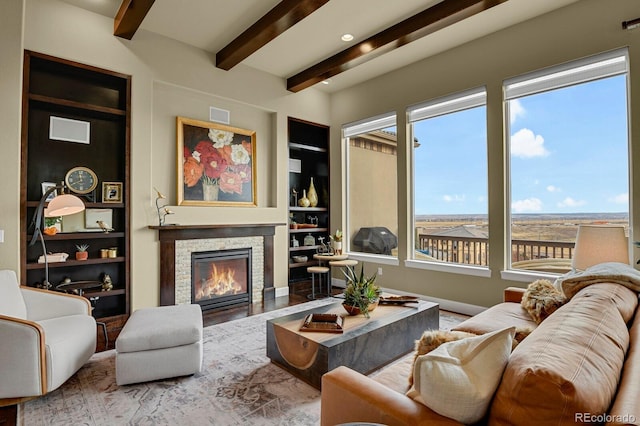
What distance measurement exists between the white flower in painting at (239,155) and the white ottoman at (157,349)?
9.29 ft

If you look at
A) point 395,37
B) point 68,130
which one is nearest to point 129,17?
point 68,130

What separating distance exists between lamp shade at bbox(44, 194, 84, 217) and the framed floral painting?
1.40 metres

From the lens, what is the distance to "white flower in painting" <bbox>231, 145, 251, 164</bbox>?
4992 millimetres

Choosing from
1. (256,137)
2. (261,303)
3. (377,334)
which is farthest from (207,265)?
(377,334)

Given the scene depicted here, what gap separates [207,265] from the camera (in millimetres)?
4645

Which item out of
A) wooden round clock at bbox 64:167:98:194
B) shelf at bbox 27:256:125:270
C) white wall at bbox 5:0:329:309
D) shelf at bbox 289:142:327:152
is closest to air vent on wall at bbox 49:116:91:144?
wooden round clock at bbox 64:167:98:194

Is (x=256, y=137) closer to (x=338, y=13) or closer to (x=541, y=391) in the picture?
(x=338, y=13)

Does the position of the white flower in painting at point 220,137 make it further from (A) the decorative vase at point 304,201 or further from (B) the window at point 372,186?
(B) the window at point 372,186

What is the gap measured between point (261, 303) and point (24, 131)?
3.39 metres

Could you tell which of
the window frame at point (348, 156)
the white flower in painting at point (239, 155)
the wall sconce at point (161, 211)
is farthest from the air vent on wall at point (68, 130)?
the window frame at point (348, 156)

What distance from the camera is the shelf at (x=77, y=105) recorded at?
11.3 ft

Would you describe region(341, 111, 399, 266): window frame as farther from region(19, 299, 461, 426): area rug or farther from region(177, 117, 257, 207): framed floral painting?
region(19, 299, 461, 426): area rug

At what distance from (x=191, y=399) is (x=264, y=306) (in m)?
2.46
